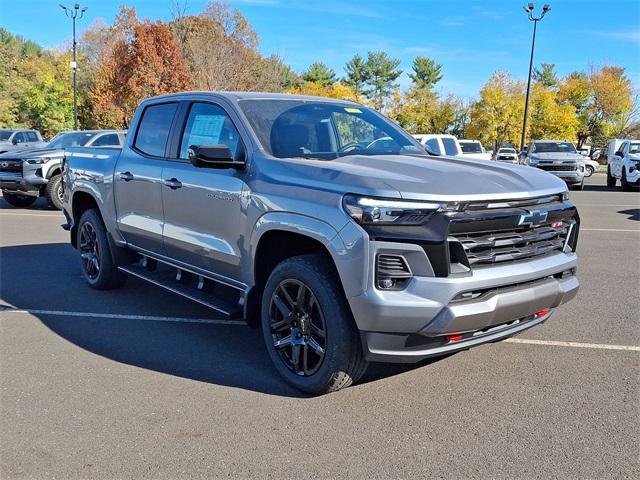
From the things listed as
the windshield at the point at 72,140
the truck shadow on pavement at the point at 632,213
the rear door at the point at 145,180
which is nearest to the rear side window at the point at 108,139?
the windshield at the point at 72,140

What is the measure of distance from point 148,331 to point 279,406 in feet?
6.07

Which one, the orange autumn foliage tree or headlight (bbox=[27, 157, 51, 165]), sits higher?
the orange autumn foliage tree

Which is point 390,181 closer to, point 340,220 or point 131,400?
point 340,220

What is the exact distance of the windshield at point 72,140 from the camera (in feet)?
46.3

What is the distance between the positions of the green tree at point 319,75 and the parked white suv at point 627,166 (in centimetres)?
4345

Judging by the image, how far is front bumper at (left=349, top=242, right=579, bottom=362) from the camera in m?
3.13

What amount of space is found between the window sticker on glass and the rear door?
373mm

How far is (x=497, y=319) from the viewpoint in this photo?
333 cm

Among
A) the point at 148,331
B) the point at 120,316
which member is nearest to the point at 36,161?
the point at 120,316

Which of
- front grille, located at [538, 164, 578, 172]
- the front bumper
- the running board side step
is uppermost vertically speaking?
front grille, located at [538, 164, 578, 172]

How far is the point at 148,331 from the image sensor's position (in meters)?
4.94

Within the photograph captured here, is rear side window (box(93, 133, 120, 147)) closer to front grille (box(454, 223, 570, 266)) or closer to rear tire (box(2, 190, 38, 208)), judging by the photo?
rear tire (box(2, 190, 38, 208))

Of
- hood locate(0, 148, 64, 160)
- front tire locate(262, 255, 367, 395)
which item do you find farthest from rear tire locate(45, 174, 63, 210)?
front tire locate(262, 255, 367, 395)

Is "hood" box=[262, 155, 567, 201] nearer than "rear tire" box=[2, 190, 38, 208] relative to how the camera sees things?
Yes
